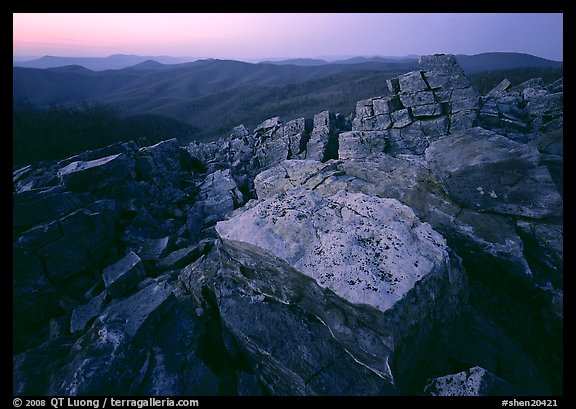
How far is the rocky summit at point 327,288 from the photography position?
4.71 metres

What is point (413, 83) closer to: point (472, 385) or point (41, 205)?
point (472, 385)

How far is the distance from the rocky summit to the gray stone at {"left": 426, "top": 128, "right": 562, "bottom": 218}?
3 centimetres

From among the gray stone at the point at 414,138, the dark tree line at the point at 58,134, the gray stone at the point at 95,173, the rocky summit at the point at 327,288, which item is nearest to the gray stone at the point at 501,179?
the rocky summit at the point at 327,288

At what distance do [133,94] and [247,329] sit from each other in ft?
432

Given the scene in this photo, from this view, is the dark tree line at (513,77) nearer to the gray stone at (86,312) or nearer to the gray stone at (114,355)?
the gray stone at (114,355)

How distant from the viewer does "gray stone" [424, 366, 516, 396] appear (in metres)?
4.36

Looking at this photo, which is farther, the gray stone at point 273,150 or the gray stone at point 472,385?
the gray stone at point 273,150

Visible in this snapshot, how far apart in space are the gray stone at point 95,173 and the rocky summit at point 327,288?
0.31 meters

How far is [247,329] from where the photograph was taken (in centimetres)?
552

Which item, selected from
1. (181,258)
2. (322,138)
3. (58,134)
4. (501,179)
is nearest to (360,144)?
(322,138)

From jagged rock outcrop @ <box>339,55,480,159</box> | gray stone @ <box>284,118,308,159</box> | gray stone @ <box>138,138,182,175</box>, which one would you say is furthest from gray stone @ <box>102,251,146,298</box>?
gray stone @ <box>284,118,308,159</box>

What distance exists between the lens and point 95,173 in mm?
10844
